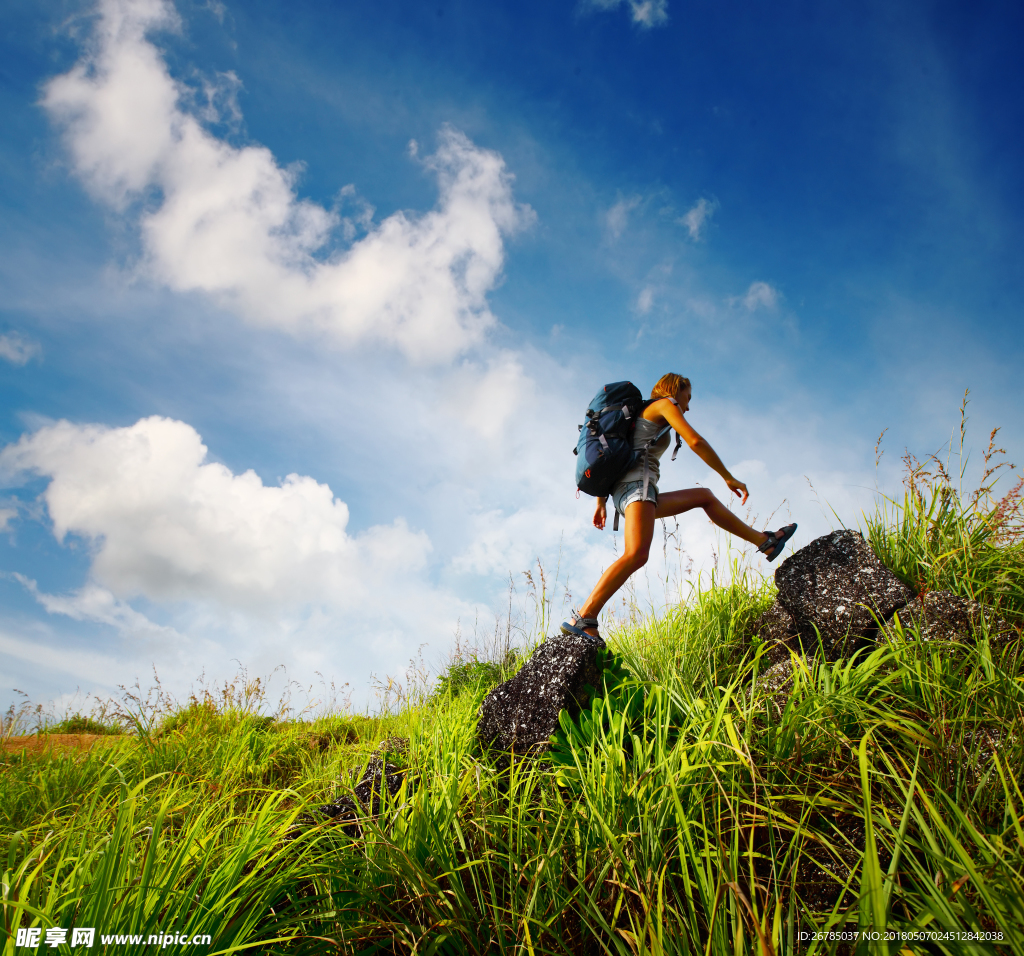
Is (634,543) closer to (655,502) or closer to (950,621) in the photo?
(655,502)

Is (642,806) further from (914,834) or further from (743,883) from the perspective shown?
(914,834)

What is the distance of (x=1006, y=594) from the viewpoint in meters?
3.43

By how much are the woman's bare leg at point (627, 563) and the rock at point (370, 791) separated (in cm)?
162

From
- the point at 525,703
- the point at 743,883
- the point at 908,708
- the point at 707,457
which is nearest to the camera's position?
the point at 743,883

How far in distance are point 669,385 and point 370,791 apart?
12.0 ft

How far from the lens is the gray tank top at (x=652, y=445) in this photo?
4273 mm

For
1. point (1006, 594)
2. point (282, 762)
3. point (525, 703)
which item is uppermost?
point (1006, 594)

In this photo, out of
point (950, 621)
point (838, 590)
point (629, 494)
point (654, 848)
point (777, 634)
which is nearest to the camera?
point (654, 848)

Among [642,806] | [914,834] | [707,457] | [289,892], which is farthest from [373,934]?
[707,457]

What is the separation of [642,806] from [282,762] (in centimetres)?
429

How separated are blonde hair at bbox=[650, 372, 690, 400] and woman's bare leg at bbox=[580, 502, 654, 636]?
109 centimetres

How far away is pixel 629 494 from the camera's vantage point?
13.9 feet

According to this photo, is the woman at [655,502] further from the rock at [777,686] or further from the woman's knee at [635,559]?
the rock at [777,686]

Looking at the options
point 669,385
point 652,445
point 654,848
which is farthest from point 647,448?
point 654,848
